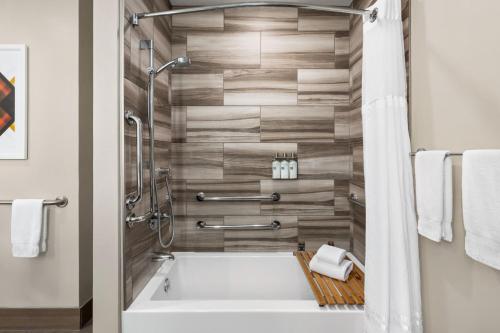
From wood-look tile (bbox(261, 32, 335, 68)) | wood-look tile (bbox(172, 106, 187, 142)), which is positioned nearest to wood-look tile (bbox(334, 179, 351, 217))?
wood-look tile (bbox(261, 32, 335, 68))

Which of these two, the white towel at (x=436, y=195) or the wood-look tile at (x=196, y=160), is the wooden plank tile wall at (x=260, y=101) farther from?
the white towel at (x=436, y=195)

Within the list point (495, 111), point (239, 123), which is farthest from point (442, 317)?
point (239, 123)

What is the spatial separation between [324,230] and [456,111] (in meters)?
A: 1.69

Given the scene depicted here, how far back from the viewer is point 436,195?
4.51 ft

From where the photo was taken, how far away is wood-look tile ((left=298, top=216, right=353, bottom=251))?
9.53ft

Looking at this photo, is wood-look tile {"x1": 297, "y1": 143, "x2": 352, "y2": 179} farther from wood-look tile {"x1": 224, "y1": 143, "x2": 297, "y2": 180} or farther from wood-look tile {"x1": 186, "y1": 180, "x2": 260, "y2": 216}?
wood-look tile {"x1": 186, "y1": 180, "x2": 260, "y2": 216}

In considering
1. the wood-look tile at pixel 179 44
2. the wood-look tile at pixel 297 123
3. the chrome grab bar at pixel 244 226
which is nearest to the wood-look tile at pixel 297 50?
the wood-look tile at pixel 297 123

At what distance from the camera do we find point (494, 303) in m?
1.21

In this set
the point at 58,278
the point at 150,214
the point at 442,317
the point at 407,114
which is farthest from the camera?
the point at 58,278

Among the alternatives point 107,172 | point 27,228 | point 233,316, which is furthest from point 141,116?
point 233,316

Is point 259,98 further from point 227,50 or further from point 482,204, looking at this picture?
point 482,204

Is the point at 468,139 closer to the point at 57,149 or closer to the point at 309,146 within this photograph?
the point at 309,146

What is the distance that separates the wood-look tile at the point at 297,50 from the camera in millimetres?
2871

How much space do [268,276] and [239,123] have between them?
4.08 ft
